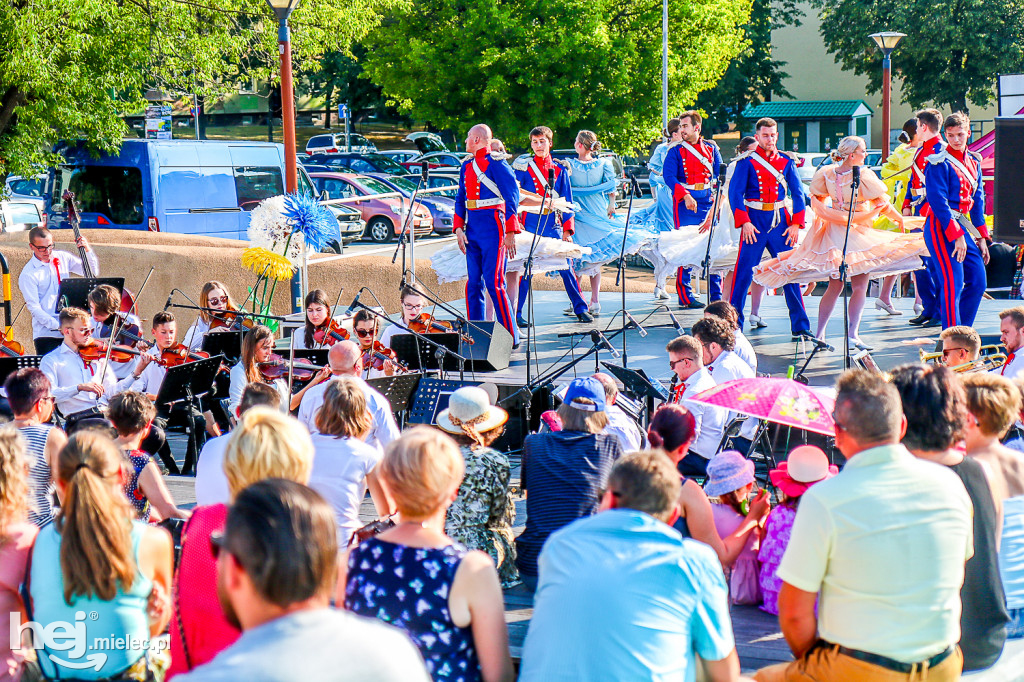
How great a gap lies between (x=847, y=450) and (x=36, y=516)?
303 centimetres

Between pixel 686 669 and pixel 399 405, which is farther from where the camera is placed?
pixel 399 405

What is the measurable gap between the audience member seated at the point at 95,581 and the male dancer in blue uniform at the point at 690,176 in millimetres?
7496

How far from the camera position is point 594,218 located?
10.7 meters

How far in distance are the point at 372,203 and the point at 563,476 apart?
58.1ft

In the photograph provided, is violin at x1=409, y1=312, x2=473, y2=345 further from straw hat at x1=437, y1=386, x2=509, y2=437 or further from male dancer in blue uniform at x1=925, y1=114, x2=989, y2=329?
male dancer in blue uniform at x1=925, y1=114, x2=989, y2=329

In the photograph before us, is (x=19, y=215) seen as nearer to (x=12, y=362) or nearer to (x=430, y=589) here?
(x=12, y=362)

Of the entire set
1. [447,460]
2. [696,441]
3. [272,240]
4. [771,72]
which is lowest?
[696,441]

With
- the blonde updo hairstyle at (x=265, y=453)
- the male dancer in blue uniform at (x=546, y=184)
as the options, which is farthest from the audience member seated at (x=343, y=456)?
the male dancer in blue uniform at (x=546, y=184)

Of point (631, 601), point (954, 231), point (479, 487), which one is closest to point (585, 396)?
point (479, 487)

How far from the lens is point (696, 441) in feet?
19.4

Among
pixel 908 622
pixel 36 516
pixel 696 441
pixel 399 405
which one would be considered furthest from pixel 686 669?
pixel 399 405

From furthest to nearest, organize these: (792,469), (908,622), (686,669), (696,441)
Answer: (696,441) → (792,469) → (908,622) → (686,669)

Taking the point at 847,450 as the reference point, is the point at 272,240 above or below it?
above

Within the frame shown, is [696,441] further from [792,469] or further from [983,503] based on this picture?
[983,503]
